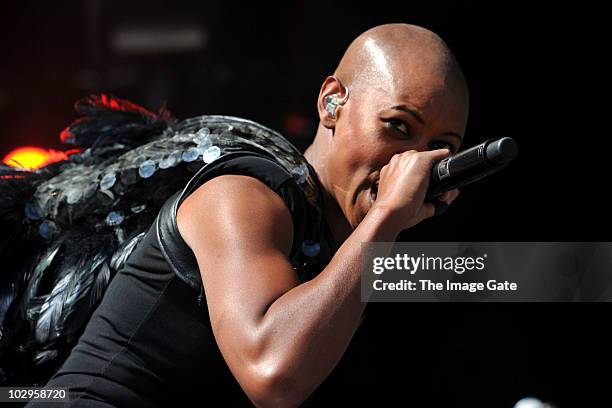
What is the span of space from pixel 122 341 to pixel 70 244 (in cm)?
33

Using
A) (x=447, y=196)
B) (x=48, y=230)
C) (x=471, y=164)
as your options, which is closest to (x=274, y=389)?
(x=471, y=164)

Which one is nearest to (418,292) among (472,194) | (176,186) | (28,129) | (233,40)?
(472,194)

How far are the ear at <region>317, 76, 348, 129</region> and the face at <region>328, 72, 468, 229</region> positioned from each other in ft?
0.23

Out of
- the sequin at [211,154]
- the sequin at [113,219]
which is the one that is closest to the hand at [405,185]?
the sequin at [211,154]

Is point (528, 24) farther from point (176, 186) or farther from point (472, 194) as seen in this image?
point (176, 186)

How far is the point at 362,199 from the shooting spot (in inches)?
80.4

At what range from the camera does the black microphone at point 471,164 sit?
1.67m

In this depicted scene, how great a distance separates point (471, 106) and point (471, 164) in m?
1.43

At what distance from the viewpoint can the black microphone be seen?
65.7 inches

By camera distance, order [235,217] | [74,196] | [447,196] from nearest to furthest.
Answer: [235,217] < [447,196] < [74,196]

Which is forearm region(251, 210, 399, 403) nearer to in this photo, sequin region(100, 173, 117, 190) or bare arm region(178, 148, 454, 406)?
bare arm region(178, 148, 454, 406)

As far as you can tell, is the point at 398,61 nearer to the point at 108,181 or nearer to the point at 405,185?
the point at 405,185

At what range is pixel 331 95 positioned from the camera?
88.0 inches

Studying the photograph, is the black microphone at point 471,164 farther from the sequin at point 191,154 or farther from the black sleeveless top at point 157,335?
the sequin at point 191,154
